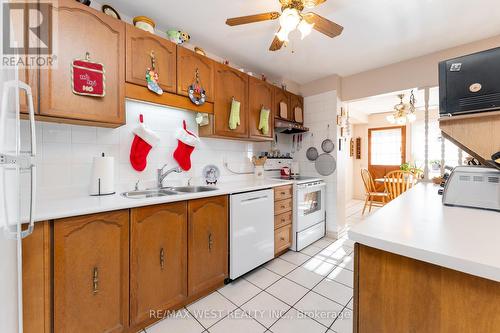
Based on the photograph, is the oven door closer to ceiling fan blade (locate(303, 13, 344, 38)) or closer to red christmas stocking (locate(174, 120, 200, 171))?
red christmas stocking (locate(174, 120, 200, 171))

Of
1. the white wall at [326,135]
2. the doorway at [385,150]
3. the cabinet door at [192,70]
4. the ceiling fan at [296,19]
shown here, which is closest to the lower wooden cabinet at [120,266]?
the cabinet door at [192,70]

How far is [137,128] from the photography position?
1.77 metres

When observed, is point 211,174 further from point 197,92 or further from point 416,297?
point 416,297

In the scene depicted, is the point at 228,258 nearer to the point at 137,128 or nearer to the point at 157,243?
the point at 157,243

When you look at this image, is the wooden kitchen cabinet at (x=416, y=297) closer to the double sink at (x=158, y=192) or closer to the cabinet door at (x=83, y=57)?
the double sink at (x=158, y=192)

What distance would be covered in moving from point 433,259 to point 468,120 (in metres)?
0.82

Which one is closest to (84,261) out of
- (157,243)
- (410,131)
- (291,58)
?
(157,243)

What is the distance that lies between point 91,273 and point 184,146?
1.26 m

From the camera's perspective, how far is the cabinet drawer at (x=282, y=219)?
2.36m

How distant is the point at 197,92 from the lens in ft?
6.28

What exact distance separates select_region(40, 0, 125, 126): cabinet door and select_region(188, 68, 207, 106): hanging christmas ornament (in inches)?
21.3

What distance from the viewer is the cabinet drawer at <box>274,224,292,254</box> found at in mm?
2354

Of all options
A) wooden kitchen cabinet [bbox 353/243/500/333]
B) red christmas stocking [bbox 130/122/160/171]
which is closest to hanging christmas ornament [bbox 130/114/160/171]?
red christmas stocking [bbox 130/122/160/171]

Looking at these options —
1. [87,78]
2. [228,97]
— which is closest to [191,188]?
[228,97]
